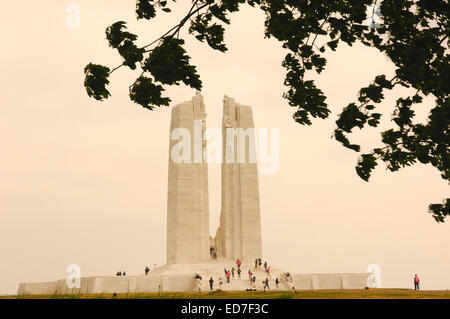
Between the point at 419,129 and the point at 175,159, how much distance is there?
1743 inches

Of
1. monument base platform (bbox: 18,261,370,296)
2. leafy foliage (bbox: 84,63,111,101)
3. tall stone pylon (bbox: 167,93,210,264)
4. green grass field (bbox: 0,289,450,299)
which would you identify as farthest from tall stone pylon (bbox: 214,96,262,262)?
leafy foliage (bbox: 84,63,111,101)

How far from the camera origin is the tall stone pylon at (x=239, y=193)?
56.9 meters

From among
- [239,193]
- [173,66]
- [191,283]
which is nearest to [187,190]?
[239,193]

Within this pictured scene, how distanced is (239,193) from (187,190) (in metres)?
5.57

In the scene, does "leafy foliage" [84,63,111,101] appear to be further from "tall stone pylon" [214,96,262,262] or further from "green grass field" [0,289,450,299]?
"tall stone pylon" [214,96,262,262]

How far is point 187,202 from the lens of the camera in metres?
55.8

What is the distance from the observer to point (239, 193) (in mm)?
57781

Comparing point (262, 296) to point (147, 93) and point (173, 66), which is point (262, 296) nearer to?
point (147, 93)

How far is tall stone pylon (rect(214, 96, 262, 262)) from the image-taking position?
56906 mm

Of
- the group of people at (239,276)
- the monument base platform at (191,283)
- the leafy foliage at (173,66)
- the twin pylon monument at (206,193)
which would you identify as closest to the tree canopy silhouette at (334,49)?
the leafy foliage at (173,66)

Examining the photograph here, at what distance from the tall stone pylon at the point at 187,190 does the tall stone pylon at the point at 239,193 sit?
208 centimetres

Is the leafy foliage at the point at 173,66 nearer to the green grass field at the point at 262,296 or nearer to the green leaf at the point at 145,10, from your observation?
the green leaf at the point at 145,10
